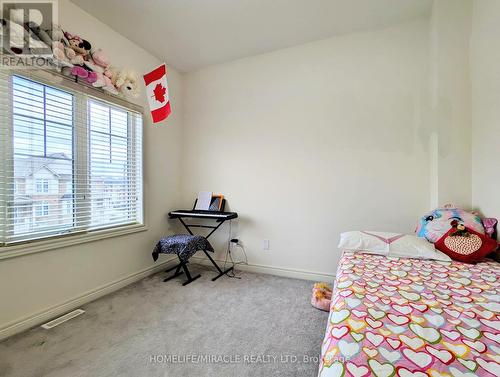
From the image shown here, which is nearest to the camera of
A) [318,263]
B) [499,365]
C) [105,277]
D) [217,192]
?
[499,365]

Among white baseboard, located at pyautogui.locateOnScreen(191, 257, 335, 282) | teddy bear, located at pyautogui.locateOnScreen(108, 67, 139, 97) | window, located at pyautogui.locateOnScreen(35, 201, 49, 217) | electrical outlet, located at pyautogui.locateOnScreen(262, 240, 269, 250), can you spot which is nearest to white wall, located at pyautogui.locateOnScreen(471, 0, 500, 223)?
white baseboard, located at pyautogui.locateOnScreen(191, 257, 335, 282)

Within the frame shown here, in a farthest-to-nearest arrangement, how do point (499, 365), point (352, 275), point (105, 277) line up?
point (105, 277)
point (352, 275)
point (499, 365)

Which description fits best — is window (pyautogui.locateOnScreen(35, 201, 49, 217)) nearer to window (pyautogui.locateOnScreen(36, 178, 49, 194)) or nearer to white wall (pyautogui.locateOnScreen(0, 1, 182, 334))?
window (pyautogui.locateOnScreen(36, 178, 49, 194))

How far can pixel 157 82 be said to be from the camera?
2295mm

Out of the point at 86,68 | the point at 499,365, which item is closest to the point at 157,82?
the point at 86,68

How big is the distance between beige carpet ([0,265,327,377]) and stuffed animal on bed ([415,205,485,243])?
109 centimetres

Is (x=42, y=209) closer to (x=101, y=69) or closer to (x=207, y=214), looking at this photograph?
(x=101, y=69)

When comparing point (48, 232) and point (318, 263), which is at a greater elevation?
point (48, 232)

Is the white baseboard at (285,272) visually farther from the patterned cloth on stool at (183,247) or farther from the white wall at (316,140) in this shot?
the patterned cloth on stool at (183,247)

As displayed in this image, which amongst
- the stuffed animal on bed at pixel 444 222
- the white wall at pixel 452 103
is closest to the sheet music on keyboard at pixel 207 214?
the stuffed animal on bed at pixel 444 222

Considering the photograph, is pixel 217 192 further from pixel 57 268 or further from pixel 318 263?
pixel 57 268

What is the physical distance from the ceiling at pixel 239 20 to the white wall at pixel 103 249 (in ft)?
0.61

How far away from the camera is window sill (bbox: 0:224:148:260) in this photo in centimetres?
174

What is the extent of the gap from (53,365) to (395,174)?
3.07 metres
